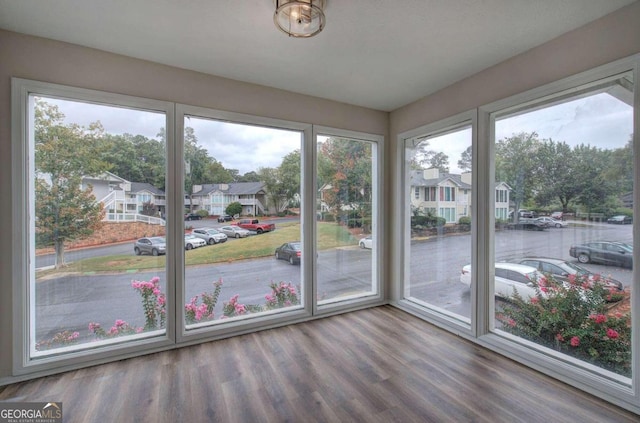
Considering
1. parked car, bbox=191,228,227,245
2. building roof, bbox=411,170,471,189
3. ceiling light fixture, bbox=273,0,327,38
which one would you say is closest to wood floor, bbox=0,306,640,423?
parked car, bbox=191,228,227,245

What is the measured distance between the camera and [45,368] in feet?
7.27

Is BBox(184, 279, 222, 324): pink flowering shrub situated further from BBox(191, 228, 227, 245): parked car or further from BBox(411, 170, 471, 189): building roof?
BBox(411, 170, 471, 189): building roof

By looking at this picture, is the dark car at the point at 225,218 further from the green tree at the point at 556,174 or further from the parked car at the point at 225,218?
the green tree at the point at 556,174

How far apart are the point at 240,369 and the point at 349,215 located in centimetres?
218

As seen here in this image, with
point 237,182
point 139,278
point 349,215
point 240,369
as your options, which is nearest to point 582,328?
point 349,215

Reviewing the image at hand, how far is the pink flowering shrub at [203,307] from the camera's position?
2.80 m

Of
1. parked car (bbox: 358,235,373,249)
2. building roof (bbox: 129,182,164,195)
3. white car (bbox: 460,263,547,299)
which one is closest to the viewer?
white car (bbox: 460,263,547,299)

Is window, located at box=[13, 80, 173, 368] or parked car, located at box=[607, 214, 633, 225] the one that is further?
window, located at box=[13, 80, 173, 368]

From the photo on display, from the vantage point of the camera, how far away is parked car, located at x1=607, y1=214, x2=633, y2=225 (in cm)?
190

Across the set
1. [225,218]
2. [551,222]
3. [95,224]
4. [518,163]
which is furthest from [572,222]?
[95,224]

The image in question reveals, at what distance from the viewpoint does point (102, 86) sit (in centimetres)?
238

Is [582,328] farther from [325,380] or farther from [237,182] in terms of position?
[237,182]

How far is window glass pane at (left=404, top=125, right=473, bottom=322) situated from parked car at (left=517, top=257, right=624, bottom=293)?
23.5 inches

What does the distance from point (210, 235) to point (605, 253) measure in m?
3.44
